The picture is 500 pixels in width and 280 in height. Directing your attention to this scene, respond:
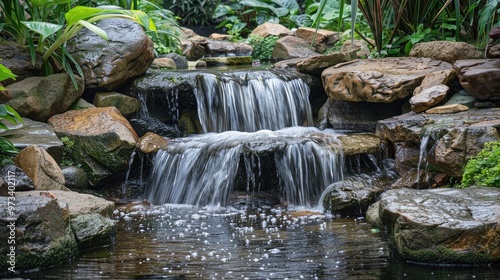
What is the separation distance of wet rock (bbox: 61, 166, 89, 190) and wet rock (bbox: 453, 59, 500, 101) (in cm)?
472

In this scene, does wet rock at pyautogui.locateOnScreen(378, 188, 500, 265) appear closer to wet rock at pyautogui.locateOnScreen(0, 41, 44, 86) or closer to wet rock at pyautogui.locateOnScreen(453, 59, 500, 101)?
wet rock at pyautogui.locateOnScreen(453, 59, 500, 101)

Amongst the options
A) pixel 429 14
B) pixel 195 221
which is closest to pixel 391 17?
pixel 429 14

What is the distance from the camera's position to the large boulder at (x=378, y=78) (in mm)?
9180

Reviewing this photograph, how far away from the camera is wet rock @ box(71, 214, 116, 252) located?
621cm

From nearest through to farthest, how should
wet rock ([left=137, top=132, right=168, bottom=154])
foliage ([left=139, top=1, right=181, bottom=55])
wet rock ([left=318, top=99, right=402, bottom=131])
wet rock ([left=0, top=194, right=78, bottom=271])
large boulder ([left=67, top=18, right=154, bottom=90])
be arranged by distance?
wet rock ([left=0, top=194, right=78, bottom=271])
wet rock ([left=137, top=132, right=168, bottom=154])
large boulder ([left=67, top=18, right=154, bottom=90])
wet rock ([left=318, top=99, right=402, bottom=131])
foliage ([left=139, top=1, right=181, bottom=55])

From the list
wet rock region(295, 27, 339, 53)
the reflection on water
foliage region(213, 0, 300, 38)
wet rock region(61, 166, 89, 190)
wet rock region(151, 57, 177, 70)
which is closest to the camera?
the reflection on water

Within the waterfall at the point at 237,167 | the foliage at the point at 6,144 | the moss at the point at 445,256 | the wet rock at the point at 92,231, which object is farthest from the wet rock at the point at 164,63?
the moss at the point at 445,256

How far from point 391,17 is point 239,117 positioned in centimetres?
280

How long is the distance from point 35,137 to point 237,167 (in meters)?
2.39

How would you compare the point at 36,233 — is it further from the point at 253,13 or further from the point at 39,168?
the point at 253,13

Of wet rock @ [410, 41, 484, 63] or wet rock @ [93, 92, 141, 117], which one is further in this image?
wet rock @ [93, 92, 141, 117]

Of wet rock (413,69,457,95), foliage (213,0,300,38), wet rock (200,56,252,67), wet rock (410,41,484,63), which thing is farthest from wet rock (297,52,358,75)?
foliage (213,0,300,38)

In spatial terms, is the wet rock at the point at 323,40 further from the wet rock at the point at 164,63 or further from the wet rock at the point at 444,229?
the wet rock at the point at 444,229

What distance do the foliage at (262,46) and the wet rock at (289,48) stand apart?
41 cm
